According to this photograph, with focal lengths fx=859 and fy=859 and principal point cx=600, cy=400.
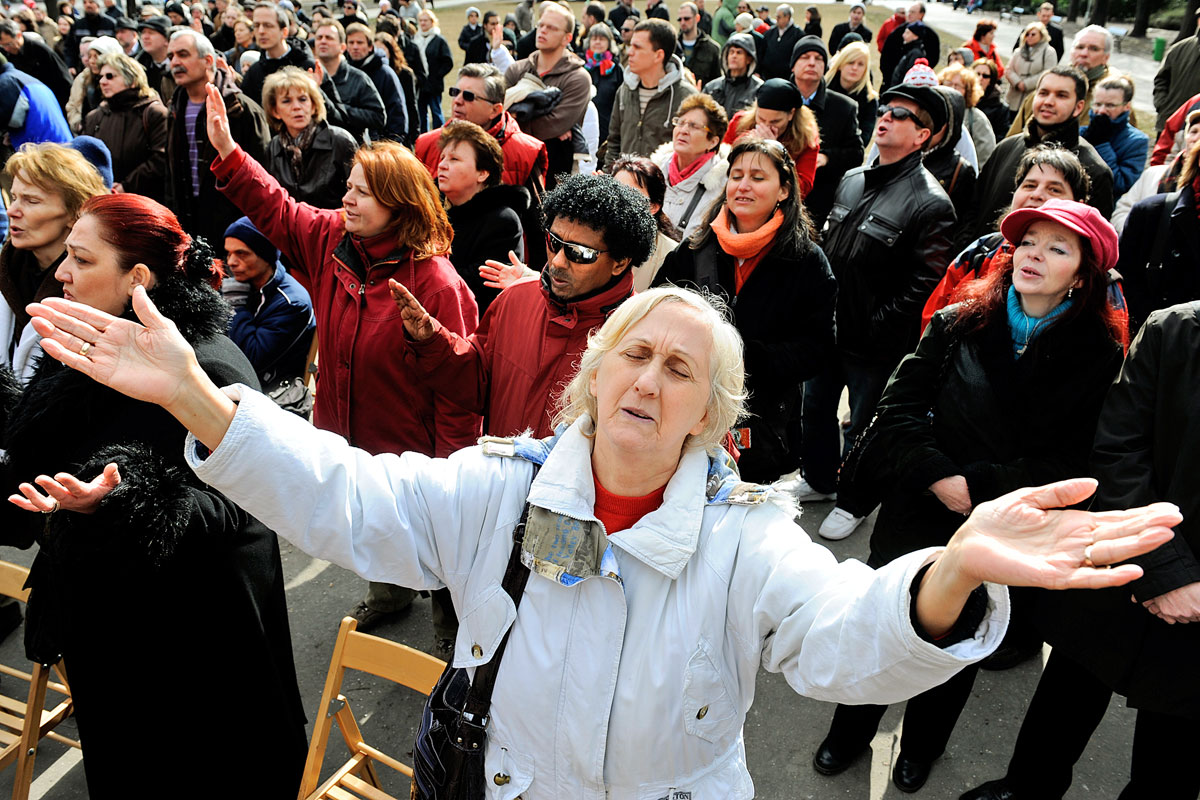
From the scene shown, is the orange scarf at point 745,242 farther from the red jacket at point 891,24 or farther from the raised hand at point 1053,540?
the red jacket at point 891,24

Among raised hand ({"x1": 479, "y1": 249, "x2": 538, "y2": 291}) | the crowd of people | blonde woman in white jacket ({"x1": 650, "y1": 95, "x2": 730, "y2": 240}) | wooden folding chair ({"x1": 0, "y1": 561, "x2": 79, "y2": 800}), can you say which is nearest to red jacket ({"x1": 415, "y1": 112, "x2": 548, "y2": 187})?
the crowd of people

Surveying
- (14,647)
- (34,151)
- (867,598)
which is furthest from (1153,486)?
(14,647)

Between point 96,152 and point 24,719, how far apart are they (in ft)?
12.5

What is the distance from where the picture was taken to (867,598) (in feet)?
4.83

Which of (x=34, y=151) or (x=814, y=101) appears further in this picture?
(x=814, y=101)

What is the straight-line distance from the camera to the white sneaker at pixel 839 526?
178 inches

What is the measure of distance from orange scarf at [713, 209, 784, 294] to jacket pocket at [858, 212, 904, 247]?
2.88 feet

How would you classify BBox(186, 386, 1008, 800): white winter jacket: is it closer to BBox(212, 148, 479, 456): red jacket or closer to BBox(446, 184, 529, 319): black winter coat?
BBox(212, 148, 479, 456): red jacket

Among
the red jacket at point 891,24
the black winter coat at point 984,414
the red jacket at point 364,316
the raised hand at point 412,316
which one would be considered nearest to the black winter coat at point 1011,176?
the black winter coat at point 984,414

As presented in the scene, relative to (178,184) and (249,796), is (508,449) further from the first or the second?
(178,184)

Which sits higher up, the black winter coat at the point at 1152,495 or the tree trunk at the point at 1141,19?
the black winter coat at the point at 1152,495

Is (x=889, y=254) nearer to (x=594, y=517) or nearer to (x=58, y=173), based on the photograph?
(x=594, y=517)

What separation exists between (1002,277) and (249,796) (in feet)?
9.69

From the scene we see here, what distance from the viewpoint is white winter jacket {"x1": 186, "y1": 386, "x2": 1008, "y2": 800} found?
160 cm
